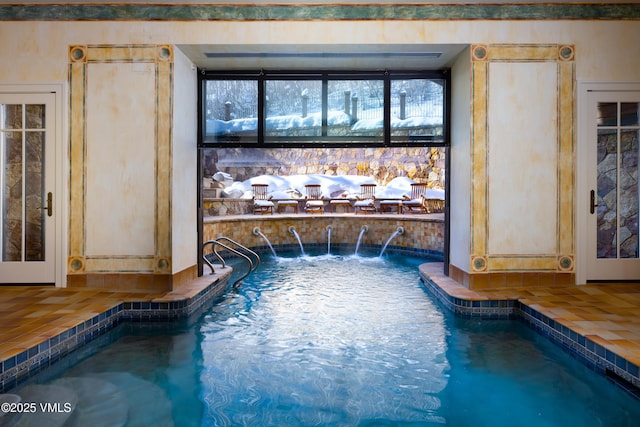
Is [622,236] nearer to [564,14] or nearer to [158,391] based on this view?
[564,14]

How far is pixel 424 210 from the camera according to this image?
11.8m

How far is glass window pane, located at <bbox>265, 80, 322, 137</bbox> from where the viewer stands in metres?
4.82

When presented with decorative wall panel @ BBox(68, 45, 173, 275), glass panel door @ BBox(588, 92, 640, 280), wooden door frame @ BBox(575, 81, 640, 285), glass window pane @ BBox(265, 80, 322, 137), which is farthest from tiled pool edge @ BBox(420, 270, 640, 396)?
decorative wall panel @ BBox(68, 45, 173, 275)

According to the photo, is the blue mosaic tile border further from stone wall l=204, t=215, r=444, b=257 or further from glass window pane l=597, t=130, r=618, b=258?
glass window pane l=597, t=130, r=618, b=258

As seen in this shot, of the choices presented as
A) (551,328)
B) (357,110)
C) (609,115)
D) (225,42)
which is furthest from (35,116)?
(609,115)

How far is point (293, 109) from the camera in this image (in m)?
4.88

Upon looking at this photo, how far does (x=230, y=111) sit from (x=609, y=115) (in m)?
3.76

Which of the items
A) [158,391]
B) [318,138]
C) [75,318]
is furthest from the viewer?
[318,138]

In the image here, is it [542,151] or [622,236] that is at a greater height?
[542,151]

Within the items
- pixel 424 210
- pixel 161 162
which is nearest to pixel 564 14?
pixel 161 162

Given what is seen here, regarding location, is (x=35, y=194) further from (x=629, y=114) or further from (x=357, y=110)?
(x=629, y=114)

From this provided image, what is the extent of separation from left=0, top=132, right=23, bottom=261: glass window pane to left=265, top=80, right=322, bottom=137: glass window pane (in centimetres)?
240

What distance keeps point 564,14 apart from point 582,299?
8.59ft

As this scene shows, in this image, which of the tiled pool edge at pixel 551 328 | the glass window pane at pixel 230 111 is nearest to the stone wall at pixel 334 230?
the tiled pool edge at pixel 551 328
